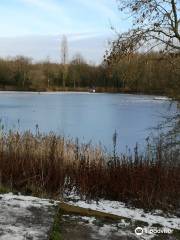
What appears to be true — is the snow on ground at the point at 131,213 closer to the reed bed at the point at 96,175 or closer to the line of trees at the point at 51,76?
the reed bed at the point at 96,175

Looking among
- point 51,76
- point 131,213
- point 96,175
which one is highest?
point 51,76

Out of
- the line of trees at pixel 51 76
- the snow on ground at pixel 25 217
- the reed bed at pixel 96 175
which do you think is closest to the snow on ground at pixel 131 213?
the reed bed at pixel 96 175

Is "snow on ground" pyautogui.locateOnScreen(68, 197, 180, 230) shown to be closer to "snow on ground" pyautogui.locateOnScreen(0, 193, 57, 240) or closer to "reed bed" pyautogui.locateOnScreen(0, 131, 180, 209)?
"reed bed" pyautogui.locateOnScreen(0, 131, 180, 209)

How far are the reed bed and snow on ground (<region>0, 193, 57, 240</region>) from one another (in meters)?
0.88

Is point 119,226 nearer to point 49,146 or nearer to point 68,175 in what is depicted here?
point 68,175

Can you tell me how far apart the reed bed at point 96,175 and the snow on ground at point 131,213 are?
294mm

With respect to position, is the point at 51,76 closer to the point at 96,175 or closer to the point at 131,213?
the point at 96,175

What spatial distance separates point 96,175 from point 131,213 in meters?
1.18

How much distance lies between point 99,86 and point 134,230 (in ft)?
206

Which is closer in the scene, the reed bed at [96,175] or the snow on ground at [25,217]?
the snow on ground at [25,217]

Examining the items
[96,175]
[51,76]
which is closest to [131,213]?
[96,175]

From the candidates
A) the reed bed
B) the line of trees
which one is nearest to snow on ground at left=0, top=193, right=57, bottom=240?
the reed bed

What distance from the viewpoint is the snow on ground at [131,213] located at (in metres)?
4.56

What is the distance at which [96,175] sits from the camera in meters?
5.98
